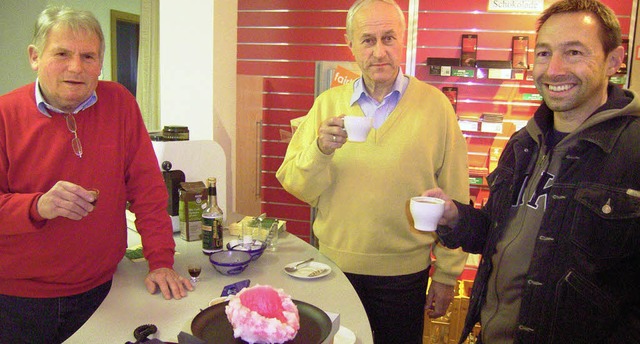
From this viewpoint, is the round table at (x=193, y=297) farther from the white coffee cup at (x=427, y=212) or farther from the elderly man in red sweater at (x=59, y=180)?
the white coffee cup at (x=427, y=212)

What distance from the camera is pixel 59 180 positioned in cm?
175

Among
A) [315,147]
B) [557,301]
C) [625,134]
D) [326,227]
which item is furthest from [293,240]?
[625,134]

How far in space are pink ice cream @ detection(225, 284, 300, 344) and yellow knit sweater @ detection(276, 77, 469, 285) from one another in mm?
968

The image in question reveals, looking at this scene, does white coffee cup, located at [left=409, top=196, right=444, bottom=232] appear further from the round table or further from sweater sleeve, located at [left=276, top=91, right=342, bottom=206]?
sweater sleeve, located at [left=276, top=91, right=342, bottom=206]

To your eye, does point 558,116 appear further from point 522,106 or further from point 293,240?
point 522,106

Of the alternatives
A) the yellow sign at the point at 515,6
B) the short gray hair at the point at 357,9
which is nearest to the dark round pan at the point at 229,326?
the short gray hair at the point at 357,9

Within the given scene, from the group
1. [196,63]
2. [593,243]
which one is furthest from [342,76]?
[593,243]

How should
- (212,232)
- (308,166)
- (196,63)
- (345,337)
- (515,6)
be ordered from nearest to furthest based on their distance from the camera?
(345,337), (308,166), (212,232), (196,63), (515,6)

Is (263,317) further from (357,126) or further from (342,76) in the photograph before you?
(342,76)

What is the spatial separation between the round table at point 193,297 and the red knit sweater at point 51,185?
0.14 meters

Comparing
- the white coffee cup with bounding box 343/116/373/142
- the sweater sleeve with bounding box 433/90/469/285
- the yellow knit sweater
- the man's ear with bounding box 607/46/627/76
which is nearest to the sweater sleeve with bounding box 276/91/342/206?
the yellow knit sweater

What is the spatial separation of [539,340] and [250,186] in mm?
3733

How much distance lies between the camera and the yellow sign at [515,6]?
4699 millimetres

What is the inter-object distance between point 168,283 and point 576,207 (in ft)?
4.57
